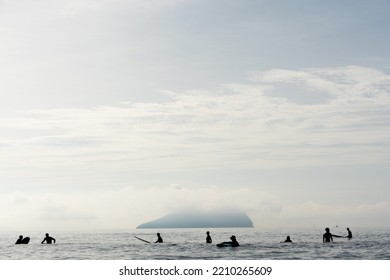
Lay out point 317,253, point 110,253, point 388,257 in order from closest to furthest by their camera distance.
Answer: point 388,257 < point 317,253 < point 110,253

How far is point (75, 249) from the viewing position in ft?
123

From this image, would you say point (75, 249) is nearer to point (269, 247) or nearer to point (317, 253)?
point (269, 247)

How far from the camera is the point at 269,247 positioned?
38594 millimetres

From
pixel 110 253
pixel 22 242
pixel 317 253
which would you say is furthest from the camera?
pixel 22 242
